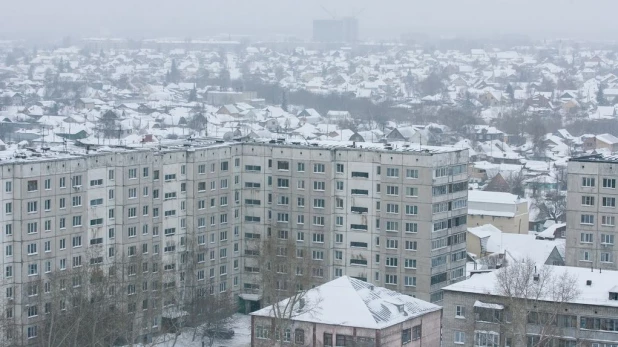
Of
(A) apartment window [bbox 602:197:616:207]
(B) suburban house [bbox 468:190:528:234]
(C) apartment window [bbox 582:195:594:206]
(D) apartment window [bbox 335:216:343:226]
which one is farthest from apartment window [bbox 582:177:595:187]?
(B) suburban house [bbox 468:190:528:234]

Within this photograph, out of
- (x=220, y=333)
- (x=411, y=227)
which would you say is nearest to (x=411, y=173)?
(x=411, y=227)

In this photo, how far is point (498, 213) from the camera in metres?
29.6

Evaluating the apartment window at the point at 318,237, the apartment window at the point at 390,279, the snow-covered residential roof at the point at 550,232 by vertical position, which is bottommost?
the apartment window at the point at 390,279

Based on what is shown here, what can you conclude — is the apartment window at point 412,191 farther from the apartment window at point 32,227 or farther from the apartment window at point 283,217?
the apartment window at point 32,227

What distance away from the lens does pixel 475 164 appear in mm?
40375

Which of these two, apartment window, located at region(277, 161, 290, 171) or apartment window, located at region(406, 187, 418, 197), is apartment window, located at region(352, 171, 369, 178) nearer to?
apartment window, located at region(406, 187, 418, 197)

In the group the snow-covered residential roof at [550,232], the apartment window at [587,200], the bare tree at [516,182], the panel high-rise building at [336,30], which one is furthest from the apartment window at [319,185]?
the panel high-rise building at [336,30]

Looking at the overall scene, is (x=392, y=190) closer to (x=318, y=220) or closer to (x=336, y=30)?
(x=318, y=220)

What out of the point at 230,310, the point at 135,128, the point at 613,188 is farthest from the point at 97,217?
the point at 135,128

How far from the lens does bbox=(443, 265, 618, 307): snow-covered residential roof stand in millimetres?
17922

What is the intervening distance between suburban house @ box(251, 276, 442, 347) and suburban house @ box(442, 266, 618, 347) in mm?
665

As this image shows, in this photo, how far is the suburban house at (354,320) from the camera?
60.8ft

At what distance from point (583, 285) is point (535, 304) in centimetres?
82

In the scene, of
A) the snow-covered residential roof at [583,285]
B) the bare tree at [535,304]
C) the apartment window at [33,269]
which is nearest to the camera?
the bare tree at [535,304]
